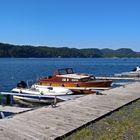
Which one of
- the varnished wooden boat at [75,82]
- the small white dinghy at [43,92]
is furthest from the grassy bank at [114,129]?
the varnished wooden boat at [75,82]

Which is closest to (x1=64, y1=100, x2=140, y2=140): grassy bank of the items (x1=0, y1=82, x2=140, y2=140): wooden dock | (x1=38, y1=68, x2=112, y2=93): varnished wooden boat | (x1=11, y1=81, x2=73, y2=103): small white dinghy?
(x1=0, y1=82, x2=140, y2=140): wooden dock

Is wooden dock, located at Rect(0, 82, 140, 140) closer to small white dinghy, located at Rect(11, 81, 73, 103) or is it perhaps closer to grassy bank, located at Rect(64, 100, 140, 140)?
grassy bank, located at Rect(64, 100, 140, 140)

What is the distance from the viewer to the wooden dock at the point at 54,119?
9820 millimetres

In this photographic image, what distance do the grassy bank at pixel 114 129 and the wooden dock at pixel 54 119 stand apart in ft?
1.17

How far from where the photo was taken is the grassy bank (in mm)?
9883

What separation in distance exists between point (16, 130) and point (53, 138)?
1.20m

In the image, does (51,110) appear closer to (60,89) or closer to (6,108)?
(6,108)

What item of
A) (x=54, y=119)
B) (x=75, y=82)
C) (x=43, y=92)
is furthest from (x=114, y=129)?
(x=75, y=82)

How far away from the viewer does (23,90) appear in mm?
26188

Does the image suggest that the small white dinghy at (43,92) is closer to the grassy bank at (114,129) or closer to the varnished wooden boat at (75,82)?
the varnished wooden boat at (75,82)

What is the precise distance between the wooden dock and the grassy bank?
1.17ft

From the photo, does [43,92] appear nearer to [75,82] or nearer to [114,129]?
[75,82]

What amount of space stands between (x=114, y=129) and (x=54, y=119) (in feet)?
6.90

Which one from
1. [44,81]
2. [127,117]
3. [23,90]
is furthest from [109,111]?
[44,81]
